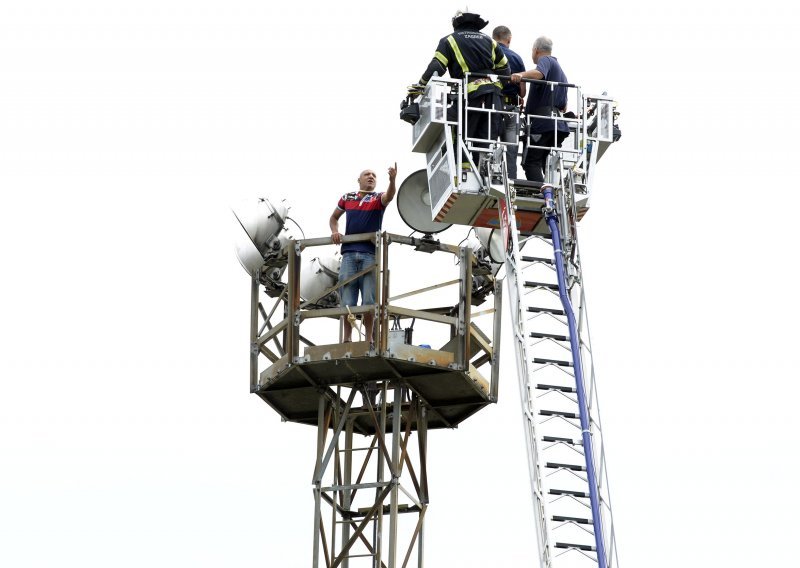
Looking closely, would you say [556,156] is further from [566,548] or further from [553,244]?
[566,548]

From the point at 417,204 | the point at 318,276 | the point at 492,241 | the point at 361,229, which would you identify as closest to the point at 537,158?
the point at 492,241

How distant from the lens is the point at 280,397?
130 feet

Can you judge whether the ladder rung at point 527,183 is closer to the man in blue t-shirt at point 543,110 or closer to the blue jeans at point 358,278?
the man in blue t-shirt at point 543,110

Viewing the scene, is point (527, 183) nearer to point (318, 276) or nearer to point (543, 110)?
point (543, 110)

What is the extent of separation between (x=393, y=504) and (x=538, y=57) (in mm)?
7528

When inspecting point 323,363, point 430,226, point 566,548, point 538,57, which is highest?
point 538,57

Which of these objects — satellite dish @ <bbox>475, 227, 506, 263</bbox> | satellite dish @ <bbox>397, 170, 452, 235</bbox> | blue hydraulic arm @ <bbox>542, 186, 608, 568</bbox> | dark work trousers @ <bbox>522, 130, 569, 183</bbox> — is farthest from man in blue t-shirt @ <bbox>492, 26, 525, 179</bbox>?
satellite dish @ <bbox>475, 227, 506, 263</bbox>

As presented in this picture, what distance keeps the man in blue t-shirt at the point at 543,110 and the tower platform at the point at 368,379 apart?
11.1 ft

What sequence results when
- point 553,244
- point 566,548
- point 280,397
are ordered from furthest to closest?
1. point 280,397
2. point 553,244
3. point 566,548

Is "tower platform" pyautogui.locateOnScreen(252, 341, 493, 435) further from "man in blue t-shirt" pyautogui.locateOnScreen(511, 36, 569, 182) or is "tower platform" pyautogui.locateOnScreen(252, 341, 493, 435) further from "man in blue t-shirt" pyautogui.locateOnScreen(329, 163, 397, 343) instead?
"man in blue t-shirt" pyautogui.locateOnScreen(511, 36, 569, 182)

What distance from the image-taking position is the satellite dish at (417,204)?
127 feet

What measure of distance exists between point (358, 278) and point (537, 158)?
11.3 ft

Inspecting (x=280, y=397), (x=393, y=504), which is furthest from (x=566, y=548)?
(x=280, y=397)

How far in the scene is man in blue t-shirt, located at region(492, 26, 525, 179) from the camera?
38250 millimetres
